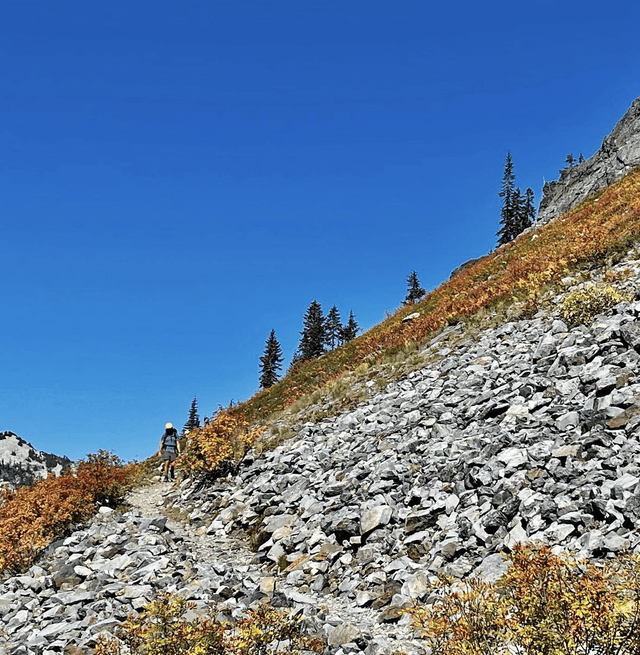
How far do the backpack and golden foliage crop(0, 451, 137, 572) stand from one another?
86.9 inches

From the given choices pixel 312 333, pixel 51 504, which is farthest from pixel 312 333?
pixel 51 504

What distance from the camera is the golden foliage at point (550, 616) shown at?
4.26 metres

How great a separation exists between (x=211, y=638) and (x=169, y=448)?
14370mm

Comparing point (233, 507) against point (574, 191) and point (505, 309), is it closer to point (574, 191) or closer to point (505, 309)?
point (505, 309)

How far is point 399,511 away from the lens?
944 centimetres

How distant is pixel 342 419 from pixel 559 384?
702cm

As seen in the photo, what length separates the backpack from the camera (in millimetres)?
19422

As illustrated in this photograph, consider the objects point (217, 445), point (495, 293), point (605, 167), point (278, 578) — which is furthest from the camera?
point (605, 167)

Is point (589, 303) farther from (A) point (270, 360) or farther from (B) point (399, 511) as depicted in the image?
(A) point (270, 360)

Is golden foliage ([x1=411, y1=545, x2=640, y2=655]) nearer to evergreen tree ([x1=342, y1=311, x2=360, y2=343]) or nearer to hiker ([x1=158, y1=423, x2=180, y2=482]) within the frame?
hiker ([x1=158, y1=423, x2=180, y2=482])

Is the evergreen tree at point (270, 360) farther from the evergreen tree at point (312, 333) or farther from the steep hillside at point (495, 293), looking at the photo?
the steep hillside at point (495, 293)

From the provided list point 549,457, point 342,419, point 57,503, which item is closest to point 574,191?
point 342,419

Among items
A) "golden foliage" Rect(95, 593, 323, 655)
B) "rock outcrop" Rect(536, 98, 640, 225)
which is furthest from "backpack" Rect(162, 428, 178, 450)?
"rock outcrop" Rect(536, 98, 640, 225)

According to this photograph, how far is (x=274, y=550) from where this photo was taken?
10414 millimetres
